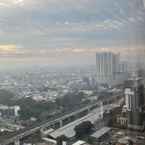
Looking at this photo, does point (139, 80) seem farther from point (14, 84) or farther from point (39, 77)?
point (14, 84)

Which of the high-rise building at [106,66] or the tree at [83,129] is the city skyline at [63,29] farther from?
the tree at [83,129]

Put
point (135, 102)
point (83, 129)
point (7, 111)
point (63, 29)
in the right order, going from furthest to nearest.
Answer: point (135, 102) < point (83, 129) < point (63, 29) < point (7, 111)

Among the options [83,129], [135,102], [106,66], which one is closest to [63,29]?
[106,66]

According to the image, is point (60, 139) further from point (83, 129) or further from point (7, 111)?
point (7, 111)

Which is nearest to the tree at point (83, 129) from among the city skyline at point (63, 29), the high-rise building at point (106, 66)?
the high-rise building at point (106, 66)

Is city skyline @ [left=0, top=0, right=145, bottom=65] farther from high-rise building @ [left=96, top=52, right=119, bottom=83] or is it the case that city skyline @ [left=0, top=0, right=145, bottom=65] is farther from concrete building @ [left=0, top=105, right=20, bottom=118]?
concrete building @ [left=0, top=105, right=20, bottom=118]

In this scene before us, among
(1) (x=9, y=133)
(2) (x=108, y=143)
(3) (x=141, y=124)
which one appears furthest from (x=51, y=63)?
(3) (x=141, y=124)

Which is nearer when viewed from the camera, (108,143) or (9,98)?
(9,98)
